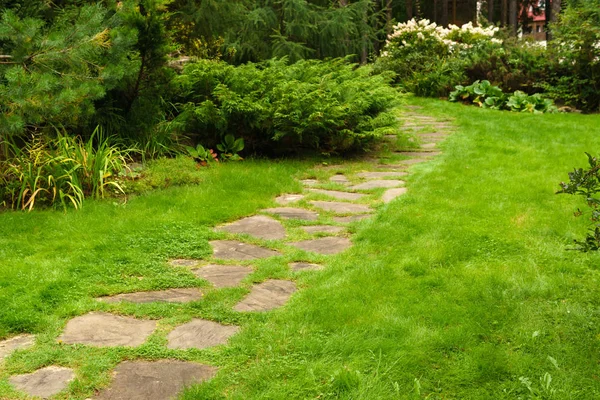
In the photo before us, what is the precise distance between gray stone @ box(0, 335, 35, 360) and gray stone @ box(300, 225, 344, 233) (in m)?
2.20

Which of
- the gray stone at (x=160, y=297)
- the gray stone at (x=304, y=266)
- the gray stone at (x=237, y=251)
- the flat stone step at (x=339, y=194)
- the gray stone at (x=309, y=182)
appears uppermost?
the gray stone at (x=309, y=182)

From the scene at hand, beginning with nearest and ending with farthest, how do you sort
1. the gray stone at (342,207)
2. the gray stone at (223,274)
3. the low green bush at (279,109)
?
1. the gray stone at (223,274)
2. the gray stone at (342,207)
3. the low green bush at (279,109)

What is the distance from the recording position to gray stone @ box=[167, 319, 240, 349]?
2885 millimetres

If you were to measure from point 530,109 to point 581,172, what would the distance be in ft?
27.2

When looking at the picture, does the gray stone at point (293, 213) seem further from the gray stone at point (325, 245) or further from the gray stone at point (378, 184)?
the gray stone at point (378, 184)

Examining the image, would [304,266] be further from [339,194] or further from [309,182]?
[309,182]

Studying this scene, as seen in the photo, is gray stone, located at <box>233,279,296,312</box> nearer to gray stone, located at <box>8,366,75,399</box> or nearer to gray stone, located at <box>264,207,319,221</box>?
gray stone, located at <box>8,366,75,399</box>

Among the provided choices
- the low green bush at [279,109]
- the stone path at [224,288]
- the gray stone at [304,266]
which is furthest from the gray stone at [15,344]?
the low green bush at [279,109]

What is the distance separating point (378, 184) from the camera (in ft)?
19.8

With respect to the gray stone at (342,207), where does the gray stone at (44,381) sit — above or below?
below

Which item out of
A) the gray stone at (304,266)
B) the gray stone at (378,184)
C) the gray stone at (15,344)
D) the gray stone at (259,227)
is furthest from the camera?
the gray stone at (378,184)

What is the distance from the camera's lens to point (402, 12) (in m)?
30.8

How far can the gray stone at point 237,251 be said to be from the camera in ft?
13.4

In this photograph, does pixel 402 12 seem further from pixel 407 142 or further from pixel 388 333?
pixel 388 333
